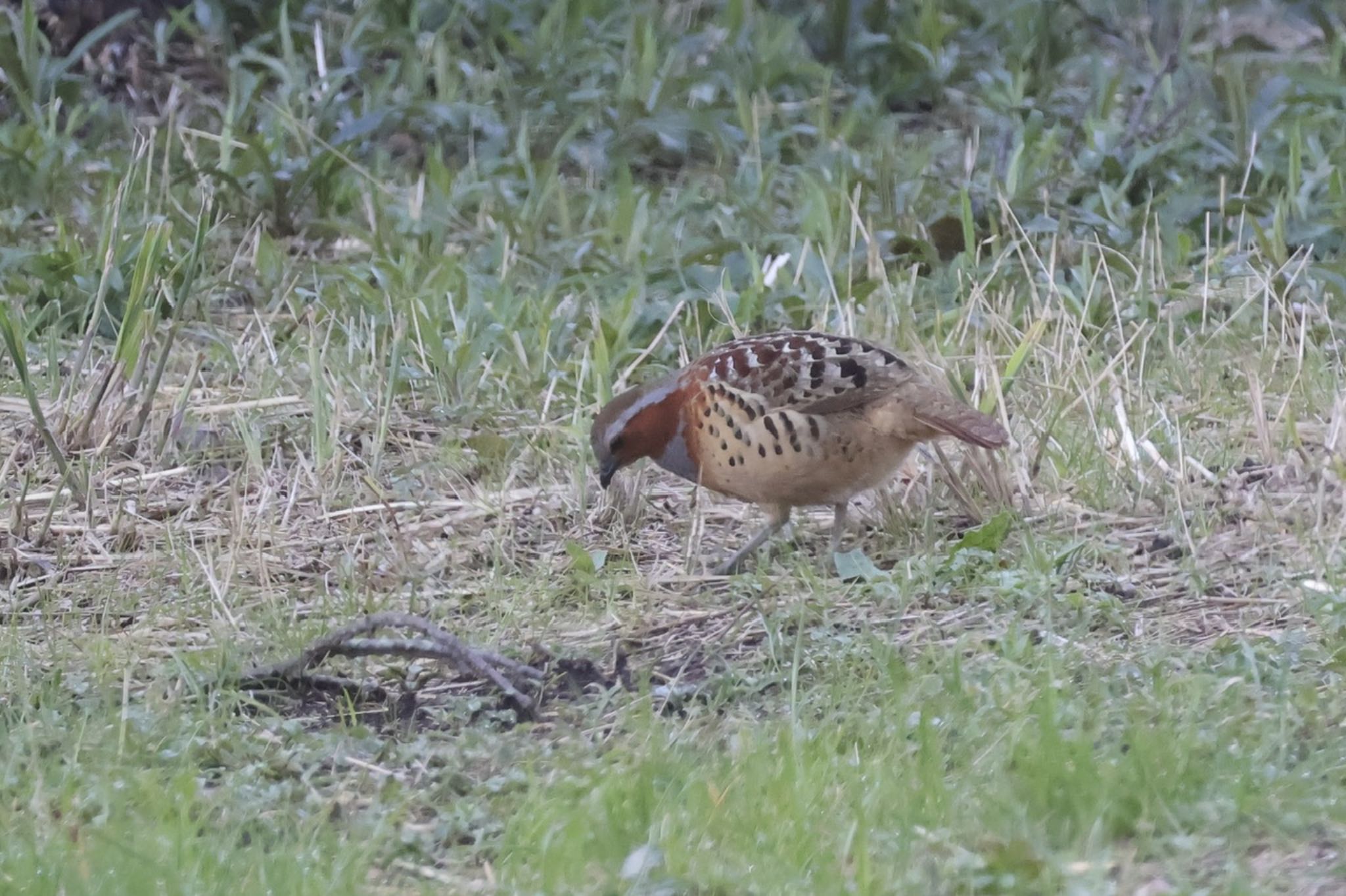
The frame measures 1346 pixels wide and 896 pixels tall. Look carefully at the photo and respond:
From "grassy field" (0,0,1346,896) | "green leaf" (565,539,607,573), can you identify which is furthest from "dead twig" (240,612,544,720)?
"green leaf" (565,539,607,573)

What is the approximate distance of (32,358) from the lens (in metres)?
6.41

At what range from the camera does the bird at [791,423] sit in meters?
4.79

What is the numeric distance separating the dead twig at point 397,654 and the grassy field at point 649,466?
0.06m

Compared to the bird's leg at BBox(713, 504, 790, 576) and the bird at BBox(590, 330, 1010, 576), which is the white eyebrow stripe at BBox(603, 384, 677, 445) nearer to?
the bird at BBox(590, 330, 1010, 576)

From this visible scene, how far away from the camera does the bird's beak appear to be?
5160mm

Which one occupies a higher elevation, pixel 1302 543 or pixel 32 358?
pixel 1302 543

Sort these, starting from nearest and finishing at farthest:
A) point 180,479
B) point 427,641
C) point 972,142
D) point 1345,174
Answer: point 427,641, point 180,479, point 1345,174, point 972,142

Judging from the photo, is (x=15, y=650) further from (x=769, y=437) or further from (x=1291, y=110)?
(x=1291, y=110)

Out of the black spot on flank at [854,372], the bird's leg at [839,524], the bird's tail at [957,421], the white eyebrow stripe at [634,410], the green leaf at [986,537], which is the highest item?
the black spot on flank at [854,372]

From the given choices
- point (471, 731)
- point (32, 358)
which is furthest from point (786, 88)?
point (471, 731)

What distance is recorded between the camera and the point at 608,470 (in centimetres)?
518

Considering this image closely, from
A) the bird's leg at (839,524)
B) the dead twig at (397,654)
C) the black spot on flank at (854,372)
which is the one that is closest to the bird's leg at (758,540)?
the bird's leg at (839,524)

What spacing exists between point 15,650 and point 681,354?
256cm

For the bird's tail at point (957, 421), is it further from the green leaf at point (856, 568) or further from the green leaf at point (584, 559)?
the green leaf at point (584, 559)
